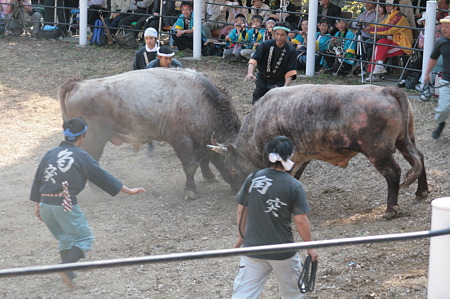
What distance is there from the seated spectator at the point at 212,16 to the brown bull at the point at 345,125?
7424 millimetres

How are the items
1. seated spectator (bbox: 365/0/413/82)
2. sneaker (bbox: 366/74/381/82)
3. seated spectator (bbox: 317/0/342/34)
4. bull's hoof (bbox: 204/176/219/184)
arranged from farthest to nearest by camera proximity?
seated spectator (bbox: 317/0/342/34) → sneaker (bbox: 366/74/381/82) → seated spectator (bbox: 365/0/413/82) → bull's hoof (bbox: 204/176/219/184)

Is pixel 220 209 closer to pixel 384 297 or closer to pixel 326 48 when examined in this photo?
pixel 384 297

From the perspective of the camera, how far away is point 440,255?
3.94m

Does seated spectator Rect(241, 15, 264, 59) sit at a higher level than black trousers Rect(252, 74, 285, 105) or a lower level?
higher

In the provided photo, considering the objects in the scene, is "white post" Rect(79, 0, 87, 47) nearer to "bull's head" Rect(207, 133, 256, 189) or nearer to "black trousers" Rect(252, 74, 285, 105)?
"black trousers" Rect(252, 74, 285, 105)

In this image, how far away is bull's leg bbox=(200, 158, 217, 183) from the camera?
9.48 m

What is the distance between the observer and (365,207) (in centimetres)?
821

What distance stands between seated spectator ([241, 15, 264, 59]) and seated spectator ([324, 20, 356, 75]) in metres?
1.63

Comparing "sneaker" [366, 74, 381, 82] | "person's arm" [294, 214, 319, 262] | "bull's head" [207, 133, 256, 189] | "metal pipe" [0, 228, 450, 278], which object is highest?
"metal pipe" [0, 228, 450, 278]

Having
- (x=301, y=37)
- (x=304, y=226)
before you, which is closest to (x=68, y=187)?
(x=304, y=226)

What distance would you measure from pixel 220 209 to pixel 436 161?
2.98 m

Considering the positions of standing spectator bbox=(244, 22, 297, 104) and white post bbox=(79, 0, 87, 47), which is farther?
white post bbox=(79, 0, 87, 47)

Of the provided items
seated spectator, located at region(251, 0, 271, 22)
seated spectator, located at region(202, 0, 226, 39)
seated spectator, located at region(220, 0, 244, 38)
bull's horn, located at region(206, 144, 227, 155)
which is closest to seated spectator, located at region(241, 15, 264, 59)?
seated spectator, located at region(251, 0, 271, 22)

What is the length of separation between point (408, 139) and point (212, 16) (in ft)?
27.6
